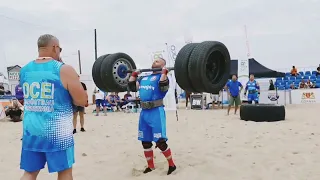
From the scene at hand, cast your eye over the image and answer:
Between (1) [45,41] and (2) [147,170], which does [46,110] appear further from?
(2) [147,170]

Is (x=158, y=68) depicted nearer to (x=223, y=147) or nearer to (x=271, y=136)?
(x=223, y=147)

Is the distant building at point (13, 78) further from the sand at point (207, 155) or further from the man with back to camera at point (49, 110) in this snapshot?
the man with back to camera at point (49, 110)

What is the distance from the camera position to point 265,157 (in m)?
5.32

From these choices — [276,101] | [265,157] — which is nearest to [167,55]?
[276,101]

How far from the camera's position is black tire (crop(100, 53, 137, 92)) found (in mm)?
6191

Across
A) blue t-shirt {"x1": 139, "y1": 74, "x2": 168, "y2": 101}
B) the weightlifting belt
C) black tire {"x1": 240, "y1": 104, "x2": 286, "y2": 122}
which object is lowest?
black tire {"x1": 240, "y1": 104, "x2": 286, "y2": 122}

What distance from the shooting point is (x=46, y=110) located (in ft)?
9.53

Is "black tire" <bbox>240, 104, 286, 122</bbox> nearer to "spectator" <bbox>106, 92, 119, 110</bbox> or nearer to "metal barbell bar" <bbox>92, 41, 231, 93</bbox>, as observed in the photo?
"metal barbell bar" <bbox>92, 41, 231, 93</bbox>

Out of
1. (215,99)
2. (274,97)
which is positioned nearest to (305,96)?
(274,97)

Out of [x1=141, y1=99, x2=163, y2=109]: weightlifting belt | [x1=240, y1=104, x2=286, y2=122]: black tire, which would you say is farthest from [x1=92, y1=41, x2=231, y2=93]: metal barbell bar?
[x1=240, y1=104, x2=286, y2=122]: black tire

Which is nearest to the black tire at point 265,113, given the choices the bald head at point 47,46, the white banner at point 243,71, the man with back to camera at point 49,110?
the white banner at point 243,71

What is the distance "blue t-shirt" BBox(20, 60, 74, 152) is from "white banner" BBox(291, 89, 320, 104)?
17.1 metres

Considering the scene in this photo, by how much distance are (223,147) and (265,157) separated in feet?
3.41

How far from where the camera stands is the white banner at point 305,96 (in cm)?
1803
